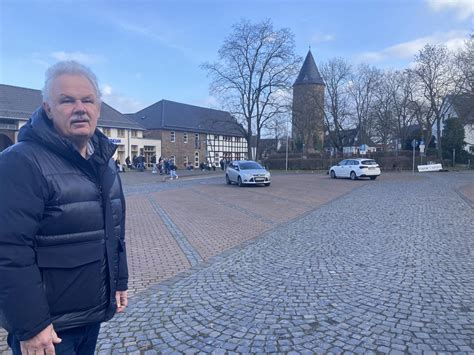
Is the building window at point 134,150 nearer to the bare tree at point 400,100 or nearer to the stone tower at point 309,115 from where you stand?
the stone tower at point 309,115

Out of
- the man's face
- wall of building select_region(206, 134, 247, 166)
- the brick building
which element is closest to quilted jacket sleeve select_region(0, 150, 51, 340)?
the man's face

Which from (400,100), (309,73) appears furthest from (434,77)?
(309,73)

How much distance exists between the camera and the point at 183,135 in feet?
221

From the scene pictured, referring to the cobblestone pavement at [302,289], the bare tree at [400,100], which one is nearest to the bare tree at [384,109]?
the bare tree at [400,100]

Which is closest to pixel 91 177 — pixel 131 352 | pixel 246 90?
pixel 131 352

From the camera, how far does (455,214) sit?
35.8ft

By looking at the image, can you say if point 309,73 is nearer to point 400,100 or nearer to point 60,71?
point 400,100

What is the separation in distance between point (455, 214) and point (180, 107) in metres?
63.9

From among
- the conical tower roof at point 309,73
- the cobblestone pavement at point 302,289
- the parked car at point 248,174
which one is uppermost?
the conical tower roof at point 309,73

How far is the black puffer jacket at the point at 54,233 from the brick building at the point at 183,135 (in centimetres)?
5855

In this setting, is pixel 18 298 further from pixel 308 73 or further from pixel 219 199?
pixel 308 73

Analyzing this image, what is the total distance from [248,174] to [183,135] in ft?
154

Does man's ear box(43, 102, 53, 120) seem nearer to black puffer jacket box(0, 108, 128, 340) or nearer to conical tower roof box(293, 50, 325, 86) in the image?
black puffer jacket box(0, 108, 128, 340)

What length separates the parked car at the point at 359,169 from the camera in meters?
27.9
